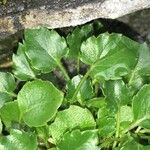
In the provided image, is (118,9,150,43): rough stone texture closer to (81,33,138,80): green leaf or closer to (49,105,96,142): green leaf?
(81,33,138,80): green leaf

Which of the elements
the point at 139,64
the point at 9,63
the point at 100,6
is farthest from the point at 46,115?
the point at 9,63

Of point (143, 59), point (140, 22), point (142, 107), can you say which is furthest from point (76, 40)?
point (140, 22)

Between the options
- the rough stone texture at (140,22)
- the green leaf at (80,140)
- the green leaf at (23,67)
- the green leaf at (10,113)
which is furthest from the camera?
the rough stone texture at (140,22)

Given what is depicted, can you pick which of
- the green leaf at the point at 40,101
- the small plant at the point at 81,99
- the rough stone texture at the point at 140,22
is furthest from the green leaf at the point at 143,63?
the rough stone texture at the point at 140,22

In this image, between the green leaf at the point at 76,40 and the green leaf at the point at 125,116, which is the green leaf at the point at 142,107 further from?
the green leaf at the point at 76,40

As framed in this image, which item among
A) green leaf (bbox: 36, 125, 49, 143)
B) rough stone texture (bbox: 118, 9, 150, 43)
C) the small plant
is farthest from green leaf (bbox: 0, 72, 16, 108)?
rough stone texture (bbox: 118, 9, 150, 43)

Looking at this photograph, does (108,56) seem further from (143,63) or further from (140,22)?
(140,22)
